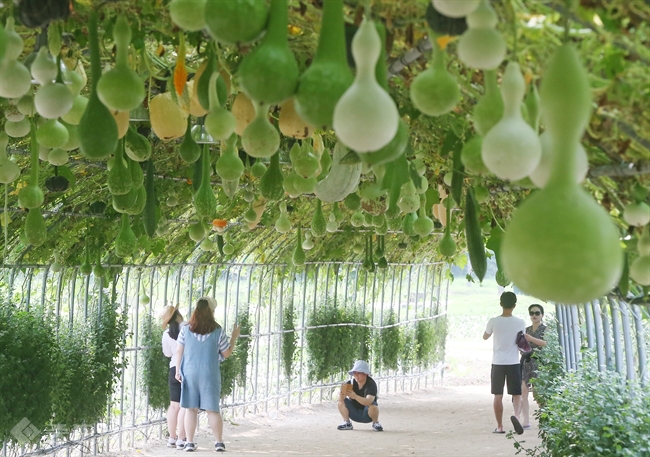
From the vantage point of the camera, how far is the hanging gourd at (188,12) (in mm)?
1255

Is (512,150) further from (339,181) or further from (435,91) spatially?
(339,181)

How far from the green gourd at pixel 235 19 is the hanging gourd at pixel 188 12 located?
20 cm

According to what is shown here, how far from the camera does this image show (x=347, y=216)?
902 centimetres

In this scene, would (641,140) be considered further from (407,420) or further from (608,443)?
(407,420)

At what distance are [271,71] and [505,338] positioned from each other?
318 inches

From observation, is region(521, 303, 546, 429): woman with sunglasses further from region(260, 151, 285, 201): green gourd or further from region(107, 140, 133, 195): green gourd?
region(107, 140, 133, 195): green gourd

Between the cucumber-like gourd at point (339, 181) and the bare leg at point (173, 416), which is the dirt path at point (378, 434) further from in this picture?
the cucumber-like gourd at point (339, 181)

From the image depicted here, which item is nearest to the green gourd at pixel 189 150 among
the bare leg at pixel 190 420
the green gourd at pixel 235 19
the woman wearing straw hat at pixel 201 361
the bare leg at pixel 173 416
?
the green gourd at pixel 235 19

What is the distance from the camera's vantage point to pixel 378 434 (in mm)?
9922

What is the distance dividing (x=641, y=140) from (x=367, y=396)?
8.81m

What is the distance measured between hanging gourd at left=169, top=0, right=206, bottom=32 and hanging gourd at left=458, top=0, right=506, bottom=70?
0.51 m

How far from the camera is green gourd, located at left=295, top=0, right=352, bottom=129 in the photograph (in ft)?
3.23

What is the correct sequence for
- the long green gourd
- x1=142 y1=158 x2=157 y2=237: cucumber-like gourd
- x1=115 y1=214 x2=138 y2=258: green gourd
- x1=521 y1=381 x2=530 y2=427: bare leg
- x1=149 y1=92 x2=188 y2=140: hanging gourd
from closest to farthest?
the long green gourd → x1=149 y1=92 x2=188 y2=140: hanging gourd → x1=142 y1=158 x2=157 y2=237: cucumber-like gourd → x1=115 y1=214 x2=138 y2=258: green gourd → x1=521 y1=381 x2=530 y2=427: bare leg

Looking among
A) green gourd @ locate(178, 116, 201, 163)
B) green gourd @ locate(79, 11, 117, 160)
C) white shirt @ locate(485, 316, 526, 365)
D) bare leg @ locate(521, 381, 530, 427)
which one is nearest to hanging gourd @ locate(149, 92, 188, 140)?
green gourd @ locate(178, 116, 201, 163)
